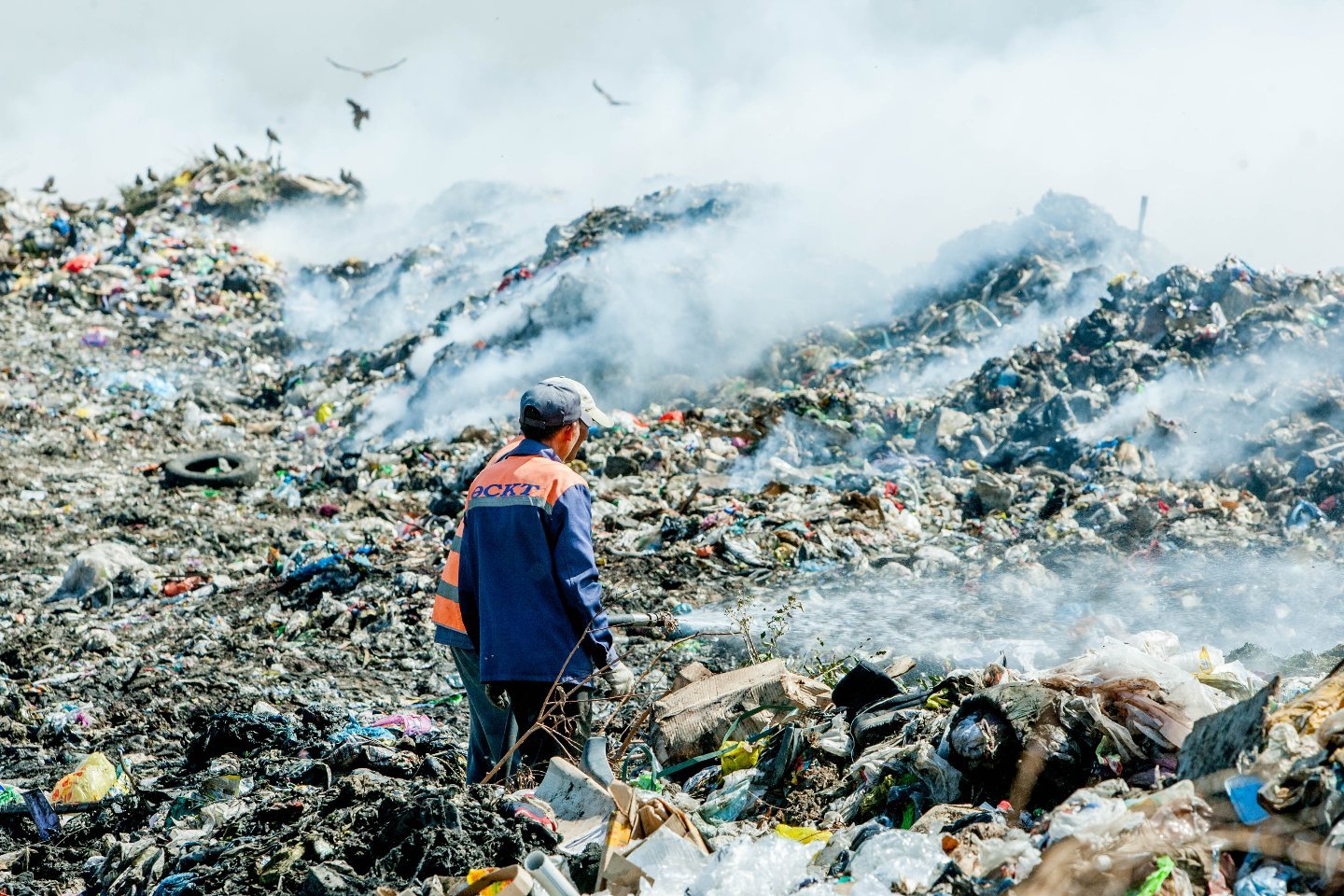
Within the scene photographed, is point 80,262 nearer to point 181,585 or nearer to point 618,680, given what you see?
point 181,585

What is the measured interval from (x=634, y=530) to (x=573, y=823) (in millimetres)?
4835

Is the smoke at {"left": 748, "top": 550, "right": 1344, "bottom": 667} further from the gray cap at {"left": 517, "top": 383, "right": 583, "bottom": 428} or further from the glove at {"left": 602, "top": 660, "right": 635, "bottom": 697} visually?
the gray cap at {"left": 517, "top": 383, "right": 583, "bottom": 428}

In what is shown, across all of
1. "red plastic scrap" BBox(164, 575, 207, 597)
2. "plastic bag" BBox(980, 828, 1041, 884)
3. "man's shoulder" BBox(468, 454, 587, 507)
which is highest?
"man's shoulder" BBox(468, 454, 587, 507)

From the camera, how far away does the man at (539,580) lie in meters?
2.99

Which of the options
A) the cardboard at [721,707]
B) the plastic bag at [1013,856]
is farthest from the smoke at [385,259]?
the plastic bag at [1013,856]

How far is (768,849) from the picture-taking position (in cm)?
230

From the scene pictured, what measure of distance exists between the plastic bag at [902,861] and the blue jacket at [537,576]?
1066 millimetres

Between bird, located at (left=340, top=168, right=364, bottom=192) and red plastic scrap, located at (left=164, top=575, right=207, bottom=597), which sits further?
bird, located at (left=340, top=168, right=364, bottom=192)

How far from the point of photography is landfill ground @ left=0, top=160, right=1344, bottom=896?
236 centimetres

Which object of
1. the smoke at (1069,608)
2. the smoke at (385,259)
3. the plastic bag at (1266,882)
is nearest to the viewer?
the plastic bag at (1266,882)

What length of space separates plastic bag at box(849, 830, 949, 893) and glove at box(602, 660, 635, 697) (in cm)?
106

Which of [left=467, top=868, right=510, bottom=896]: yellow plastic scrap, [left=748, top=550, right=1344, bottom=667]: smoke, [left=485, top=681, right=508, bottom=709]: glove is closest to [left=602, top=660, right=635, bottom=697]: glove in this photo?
[left=485, top=681, right=508, bottom=709]: glove

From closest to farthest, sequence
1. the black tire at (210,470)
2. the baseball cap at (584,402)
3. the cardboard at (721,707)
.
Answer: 1. the baseball cap at (584,402)
2. the cardboard at (721,707)
3. the black tire at (210,470)

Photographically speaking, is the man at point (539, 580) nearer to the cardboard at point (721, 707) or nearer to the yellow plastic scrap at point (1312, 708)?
the cardboard at point (721, 707)
